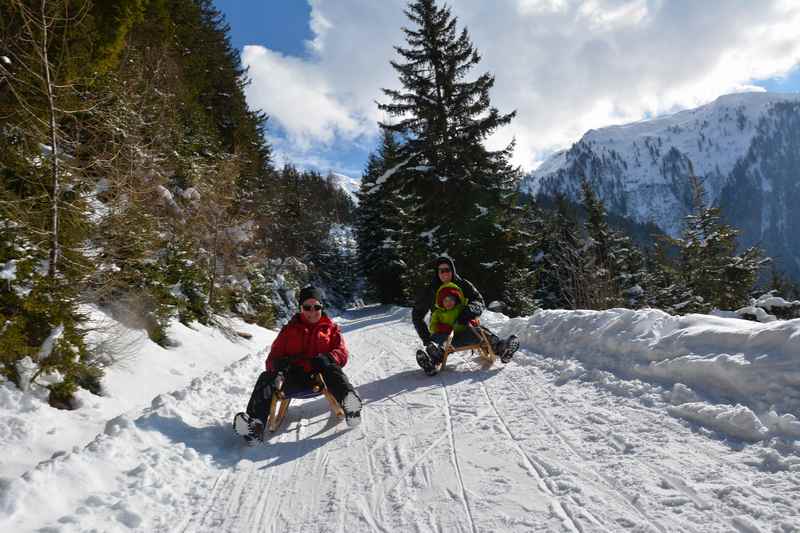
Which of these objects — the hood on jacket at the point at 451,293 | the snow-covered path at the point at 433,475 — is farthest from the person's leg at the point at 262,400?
the hood on jacket at the point at 451,293

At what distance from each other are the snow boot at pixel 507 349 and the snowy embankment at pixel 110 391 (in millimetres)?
4591

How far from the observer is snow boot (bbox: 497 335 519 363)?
616 centimetres

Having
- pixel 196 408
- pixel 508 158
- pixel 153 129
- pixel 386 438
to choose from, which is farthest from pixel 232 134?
pixel 386 438

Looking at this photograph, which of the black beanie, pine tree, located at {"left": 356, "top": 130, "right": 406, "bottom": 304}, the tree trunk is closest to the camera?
the black beanie

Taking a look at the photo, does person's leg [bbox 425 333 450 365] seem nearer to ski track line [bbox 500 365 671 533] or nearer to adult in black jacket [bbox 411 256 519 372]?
adult in black jacket [bbox 411 256 519 372]

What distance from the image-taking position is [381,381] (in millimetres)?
6242

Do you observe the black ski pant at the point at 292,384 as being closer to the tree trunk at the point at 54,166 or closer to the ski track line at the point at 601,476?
the ski track line at the point at 601,476

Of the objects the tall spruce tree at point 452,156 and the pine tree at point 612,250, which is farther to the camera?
the pine tree at point 612,250

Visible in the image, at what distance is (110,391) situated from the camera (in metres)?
5.95

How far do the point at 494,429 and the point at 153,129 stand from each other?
12.9 metres

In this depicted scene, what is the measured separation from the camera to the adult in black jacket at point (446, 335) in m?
6.06

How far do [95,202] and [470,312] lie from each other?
20.0 feet

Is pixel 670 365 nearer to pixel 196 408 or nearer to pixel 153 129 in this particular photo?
pixel 196 408

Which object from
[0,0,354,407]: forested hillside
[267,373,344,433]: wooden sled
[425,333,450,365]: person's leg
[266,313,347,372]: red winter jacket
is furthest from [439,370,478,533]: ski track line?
[0,0,354,407]: forested hillside
